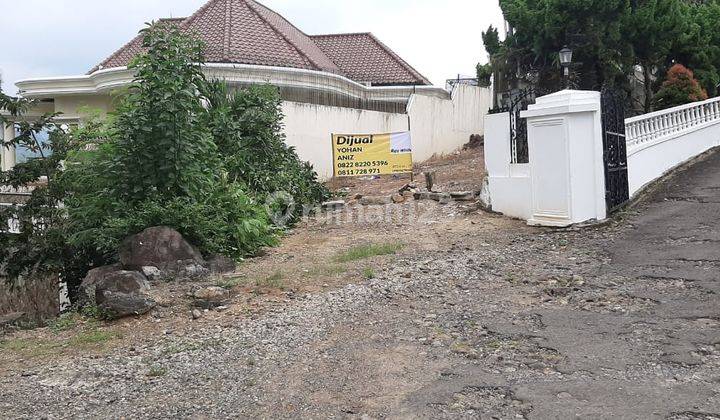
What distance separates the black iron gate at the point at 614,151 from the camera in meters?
8.66

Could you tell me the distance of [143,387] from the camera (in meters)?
4.42

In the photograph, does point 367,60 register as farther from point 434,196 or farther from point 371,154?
point 434,196

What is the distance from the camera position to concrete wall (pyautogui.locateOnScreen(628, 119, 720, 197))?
9.89m

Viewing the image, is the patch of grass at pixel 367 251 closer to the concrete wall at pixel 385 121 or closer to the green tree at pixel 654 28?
the concrete wall at pixel 385 121

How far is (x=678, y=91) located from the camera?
50.9 ft

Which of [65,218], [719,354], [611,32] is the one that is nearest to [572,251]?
[719,354]

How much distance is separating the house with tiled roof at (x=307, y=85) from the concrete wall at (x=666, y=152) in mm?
7583

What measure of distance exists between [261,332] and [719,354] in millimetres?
3391

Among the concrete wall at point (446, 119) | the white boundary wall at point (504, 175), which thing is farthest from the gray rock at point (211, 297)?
the concrete wall at point (446, 119)

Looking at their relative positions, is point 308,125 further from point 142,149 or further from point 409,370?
point 409,370

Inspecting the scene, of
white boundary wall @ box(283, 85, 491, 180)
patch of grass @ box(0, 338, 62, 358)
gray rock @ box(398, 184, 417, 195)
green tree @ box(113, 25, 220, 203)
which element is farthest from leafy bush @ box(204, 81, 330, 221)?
patch of grass @ box(0, 338, 62, 358)

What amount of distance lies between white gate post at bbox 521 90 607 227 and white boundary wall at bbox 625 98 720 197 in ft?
4.72

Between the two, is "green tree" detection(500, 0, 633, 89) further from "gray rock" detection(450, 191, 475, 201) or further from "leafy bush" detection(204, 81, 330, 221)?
"leafy bush" detection(204, 81, 330, 221)

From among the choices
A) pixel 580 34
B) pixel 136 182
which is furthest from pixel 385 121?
pixel 136 182
